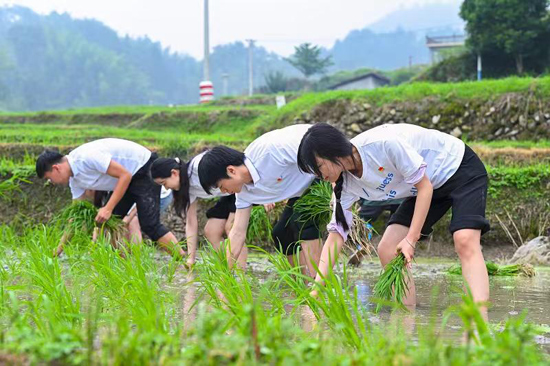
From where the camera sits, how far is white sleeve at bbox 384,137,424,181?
3.70m

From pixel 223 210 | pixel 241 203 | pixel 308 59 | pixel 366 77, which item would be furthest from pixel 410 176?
pixel 308 59

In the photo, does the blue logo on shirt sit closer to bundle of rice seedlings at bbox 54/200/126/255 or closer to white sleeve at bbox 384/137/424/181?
white sleeve at bbox 384/137/424/181

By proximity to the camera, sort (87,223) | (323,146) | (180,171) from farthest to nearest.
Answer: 1. (87,223)
2. (180,171)
3. (323,146)

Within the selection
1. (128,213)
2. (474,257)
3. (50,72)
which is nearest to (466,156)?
(474,257)

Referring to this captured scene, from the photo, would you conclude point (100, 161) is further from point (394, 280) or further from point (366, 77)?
point (366, 77)

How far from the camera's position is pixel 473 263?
12.3 feet

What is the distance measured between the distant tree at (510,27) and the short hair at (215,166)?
20.3 m

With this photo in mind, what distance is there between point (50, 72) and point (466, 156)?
104994 mm

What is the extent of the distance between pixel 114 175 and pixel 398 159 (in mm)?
3065

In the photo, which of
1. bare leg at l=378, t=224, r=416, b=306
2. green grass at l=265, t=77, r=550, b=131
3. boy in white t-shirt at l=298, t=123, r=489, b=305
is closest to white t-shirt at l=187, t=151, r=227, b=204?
bare leg at l=378, t=224, r=416, b=306

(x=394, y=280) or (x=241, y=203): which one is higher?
(x=241, y=203)

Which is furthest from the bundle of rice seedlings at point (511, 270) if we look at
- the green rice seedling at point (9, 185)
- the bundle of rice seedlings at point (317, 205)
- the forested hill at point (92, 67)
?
the forested hill at point (92, 67)

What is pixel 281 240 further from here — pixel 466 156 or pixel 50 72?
pixel 50 72

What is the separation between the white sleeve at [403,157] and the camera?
12.1 feet
